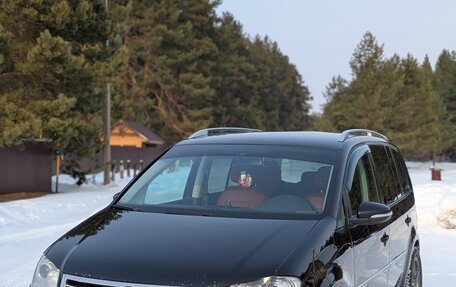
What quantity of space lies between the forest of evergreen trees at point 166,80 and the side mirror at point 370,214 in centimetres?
1543

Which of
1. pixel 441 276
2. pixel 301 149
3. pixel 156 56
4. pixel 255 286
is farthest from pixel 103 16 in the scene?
pixel 156 56

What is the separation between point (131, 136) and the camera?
165ft

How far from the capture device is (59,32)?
20578 millimetres

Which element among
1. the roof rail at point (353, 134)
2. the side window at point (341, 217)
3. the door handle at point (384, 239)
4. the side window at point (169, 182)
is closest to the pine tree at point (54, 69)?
the side window at point (169, 182)

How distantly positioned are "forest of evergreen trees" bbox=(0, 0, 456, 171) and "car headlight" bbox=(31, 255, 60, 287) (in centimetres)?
1504

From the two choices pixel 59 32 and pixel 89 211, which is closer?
pixel 89 211

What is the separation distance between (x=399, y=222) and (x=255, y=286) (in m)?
2.70

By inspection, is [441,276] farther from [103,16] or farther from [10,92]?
[103,16]

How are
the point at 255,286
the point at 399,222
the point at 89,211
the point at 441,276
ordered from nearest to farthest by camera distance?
the point at 255,286
the point at 399,222
the point at 441,276
the point at 89,211

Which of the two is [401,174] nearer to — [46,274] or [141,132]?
[46,274]

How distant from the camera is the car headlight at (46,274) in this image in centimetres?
342

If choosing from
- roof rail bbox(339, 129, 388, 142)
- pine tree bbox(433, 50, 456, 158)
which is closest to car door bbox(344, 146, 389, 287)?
roof rail bbox(339, 129, 388, 142)

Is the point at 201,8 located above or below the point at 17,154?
above

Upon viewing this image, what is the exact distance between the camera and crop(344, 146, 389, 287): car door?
159 inches
